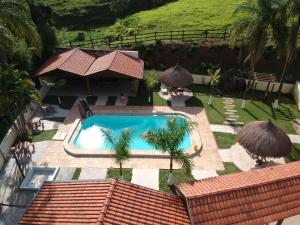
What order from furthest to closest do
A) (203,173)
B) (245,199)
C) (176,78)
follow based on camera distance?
(176,78), (203,173), (245,199)

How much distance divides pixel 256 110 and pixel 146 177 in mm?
13581

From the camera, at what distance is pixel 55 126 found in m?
23.9

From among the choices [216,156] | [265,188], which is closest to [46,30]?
[216,156]

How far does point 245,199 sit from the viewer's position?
1324 centimetres

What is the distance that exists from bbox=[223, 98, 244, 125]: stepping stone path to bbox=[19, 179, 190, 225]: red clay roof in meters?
12.4

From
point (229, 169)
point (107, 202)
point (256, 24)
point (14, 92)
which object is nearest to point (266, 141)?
point (229, 169)

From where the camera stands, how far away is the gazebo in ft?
87.7

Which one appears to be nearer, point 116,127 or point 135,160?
point 135,160

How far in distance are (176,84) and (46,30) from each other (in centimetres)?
1523

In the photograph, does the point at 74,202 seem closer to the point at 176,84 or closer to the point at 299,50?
the point at 176,84

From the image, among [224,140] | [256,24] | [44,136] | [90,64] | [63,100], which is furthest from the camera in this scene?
[90,64]

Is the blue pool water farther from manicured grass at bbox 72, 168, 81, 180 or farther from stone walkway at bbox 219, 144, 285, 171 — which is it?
manicured grass at bbox 72, 168, 81, 180

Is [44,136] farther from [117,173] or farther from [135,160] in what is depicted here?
[135,160]

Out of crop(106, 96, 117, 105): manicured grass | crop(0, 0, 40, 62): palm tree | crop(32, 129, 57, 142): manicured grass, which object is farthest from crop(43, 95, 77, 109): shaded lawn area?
crop(0, 0, 40, 62): palm tree
